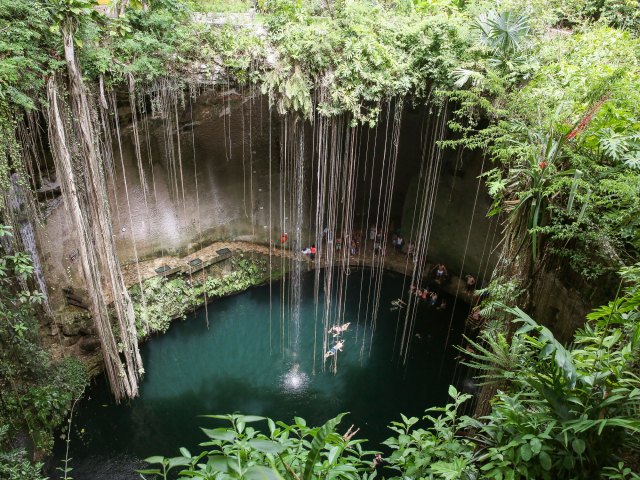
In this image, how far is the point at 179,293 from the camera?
680cm

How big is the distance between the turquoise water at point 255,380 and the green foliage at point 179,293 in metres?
0.19

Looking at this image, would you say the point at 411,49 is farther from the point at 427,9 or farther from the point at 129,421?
the point at 129,421

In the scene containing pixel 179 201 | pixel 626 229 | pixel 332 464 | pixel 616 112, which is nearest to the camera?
pixel 332 464

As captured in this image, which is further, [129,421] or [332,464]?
[129,421]

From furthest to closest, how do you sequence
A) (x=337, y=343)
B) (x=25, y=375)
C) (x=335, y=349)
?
(x=337, y=343), (x=335, y=349), (x=25, y=375)

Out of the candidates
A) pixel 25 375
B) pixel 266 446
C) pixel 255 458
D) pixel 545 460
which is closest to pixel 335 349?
pixel 25 375

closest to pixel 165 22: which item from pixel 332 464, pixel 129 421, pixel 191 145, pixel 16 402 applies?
pixel 191 145

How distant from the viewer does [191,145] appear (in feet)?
22.4

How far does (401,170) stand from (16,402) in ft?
22.7

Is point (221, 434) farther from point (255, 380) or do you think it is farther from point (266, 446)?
point (255, 380)

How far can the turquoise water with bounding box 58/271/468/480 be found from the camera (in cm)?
502

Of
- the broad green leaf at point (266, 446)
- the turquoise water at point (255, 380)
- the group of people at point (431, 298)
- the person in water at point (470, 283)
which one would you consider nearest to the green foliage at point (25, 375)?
the turquoise water at point (255, 380)

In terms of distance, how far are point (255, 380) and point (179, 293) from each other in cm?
192

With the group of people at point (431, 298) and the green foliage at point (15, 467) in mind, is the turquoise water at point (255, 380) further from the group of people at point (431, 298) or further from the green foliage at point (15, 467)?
the green foliage at point (15, 467)
